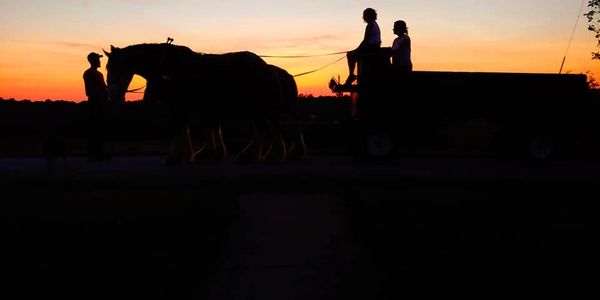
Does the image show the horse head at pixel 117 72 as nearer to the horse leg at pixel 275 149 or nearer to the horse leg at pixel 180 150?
the horse leg at pixel 180 150

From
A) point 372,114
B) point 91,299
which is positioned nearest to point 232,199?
point 91,299

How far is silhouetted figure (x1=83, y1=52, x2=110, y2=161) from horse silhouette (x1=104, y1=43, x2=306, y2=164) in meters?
1.37

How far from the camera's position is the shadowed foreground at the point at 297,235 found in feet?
17.4

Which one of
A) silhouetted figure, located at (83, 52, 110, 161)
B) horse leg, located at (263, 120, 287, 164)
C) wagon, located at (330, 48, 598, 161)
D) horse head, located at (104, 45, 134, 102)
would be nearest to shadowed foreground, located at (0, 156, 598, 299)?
horse head, located at (104, 45, 134, 102)

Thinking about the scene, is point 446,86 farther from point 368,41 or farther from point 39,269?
point 39,269

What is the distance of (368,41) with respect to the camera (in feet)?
45.4

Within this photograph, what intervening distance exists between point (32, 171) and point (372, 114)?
20.5 ft

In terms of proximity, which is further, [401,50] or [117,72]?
[401,50]

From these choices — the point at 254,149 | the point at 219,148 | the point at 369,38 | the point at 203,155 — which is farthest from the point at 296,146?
the point at 369,38

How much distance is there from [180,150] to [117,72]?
176cm

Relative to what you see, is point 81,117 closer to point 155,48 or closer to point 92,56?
point 92,56

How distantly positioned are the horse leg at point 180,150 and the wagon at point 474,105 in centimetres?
316

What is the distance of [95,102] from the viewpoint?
1398 cm

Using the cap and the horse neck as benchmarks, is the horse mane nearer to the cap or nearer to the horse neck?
the horse neck
